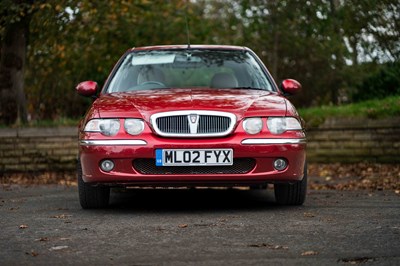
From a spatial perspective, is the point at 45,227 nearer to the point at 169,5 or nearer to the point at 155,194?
the point at 155,194

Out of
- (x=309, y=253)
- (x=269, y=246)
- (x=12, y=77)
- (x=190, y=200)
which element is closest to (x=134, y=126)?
(x=190, y=200)

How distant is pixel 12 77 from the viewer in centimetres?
1519

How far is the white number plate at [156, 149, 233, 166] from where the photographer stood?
722 centimetres

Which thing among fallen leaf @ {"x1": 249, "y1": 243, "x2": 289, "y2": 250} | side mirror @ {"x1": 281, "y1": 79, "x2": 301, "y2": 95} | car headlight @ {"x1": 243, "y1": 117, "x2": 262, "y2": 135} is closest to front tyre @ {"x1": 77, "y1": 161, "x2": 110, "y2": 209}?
car headlight @ {"x1": 243, "y1": 117, "x2": 262, "y2": 135}

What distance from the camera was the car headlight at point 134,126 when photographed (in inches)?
288

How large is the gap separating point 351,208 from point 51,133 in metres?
6.69

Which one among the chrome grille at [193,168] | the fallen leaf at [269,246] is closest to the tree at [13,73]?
the chrome grille at [193,168]

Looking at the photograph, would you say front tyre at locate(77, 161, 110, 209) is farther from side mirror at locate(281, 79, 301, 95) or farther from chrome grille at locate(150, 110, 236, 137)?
side mirror at locate(281, 79, 301, 95)

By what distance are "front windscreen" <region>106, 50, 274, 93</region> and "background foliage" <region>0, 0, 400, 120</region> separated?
202 inches

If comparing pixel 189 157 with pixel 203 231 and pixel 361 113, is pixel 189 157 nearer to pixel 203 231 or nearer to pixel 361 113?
pixel 203 231

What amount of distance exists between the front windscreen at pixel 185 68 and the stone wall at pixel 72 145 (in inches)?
180

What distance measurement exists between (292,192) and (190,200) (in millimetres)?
1335

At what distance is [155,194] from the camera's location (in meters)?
9.84

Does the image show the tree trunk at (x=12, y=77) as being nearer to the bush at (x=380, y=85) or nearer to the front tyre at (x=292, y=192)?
the bush at (x=380, y=85)
